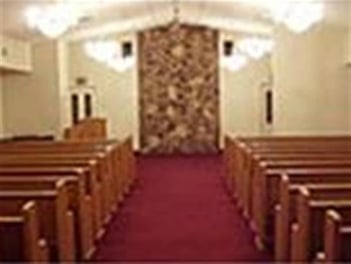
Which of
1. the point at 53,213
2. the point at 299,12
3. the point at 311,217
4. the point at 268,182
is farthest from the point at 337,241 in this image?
the point at 299,12

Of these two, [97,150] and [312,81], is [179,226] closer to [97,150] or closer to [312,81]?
[97,150]

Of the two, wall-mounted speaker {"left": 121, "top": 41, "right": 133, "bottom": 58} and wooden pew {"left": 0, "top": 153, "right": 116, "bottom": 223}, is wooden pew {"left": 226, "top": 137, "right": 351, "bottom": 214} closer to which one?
wooden pew {"left": 0, "top": 153, "right": 116, "bottom": 223}

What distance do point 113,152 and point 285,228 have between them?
3322 millimetres

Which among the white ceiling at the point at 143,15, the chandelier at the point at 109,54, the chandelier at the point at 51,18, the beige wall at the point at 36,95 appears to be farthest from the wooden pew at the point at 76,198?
the chandelier at the point at 109,54

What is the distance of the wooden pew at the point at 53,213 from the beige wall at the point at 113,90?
1016 cm

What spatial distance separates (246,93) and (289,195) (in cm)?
1028

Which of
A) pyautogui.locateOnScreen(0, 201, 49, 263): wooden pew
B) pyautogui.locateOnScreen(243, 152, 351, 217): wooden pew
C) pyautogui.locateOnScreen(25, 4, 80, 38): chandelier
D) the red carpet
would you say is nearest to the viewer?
pyautogui.locateOnScreen(0, 201, 49, 263): wooden pew

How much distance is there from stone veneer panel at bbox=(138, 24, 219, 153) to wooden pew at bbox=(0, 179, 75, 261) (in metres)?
10.2

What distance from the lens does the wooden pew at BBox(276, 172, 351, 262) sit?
421 centimetres

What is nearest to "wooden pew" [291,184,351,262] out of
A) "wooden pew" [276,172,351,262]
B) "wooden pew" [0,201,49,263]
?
"wooden pew" [276,172,351,262]

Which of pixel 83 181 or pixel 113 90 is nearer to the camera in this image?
pixel 83 181

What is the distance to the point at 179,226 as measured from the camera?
611cm

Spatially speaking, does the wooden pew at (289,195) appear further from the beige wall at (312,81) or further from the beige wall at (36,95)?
the beige wall at (36,95)

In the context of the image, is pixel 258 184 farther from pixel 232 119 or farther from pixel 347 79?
pixel 232 119
